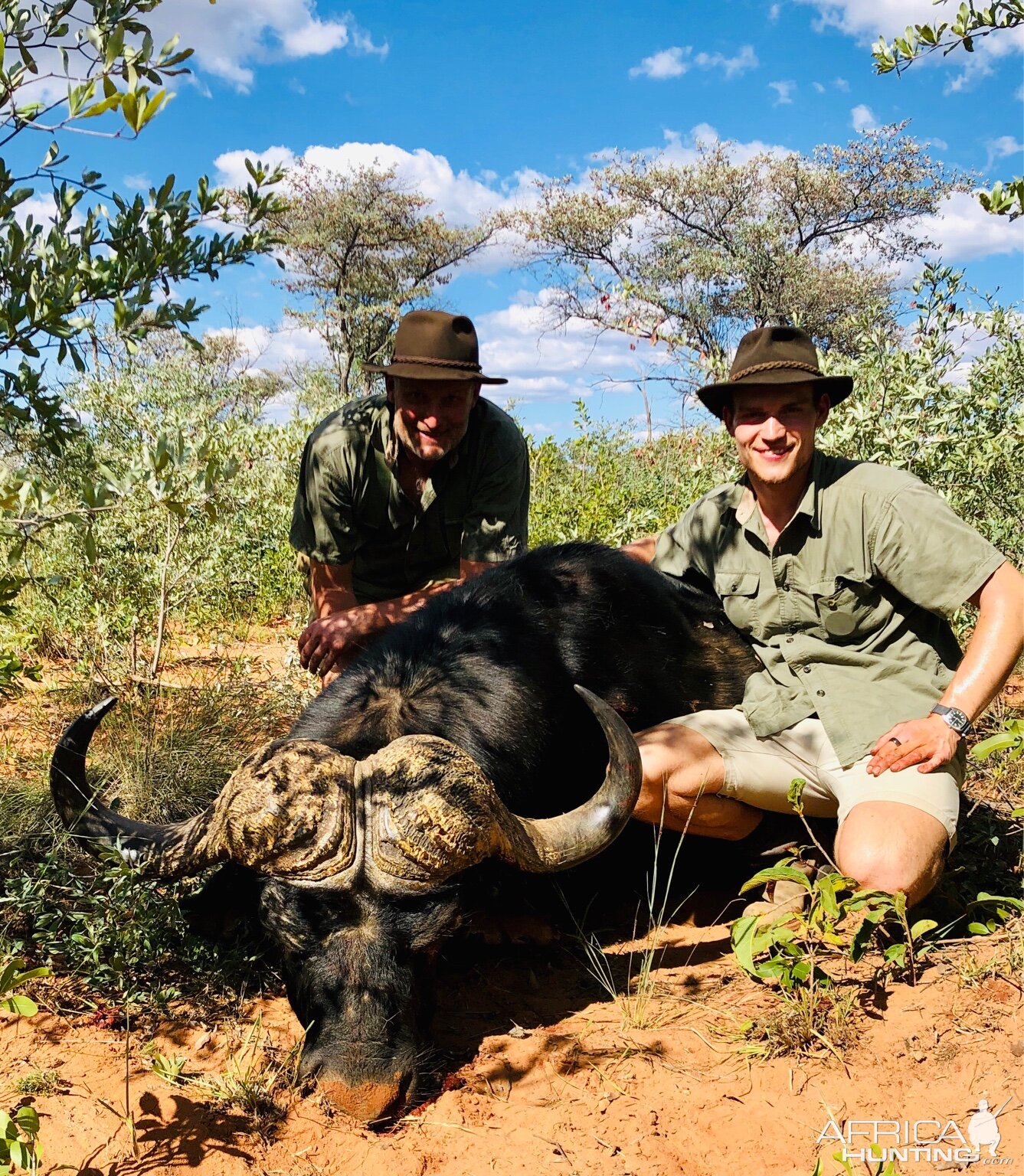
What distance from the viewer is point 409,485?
513 cm

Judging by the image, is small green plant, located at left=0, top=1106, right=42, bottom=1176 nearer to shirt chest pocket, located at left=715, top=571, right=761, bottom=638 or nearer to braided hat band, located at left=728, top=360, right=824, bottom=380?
shirt chest pocket, located at left=715, top=571, right=761, bottom=638

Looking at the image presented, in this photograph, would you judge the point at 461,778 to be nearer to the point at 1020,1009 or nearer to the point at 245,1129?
the point at 245,1129

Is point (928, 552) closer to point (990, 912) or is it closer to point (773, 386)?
point (773, 386)

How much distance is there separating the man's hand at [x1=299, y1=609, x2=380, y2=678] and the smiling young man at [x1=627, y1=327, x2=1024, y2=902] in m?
1.39

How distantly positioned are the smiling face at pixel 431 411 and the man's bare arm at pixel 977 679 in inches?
91.3

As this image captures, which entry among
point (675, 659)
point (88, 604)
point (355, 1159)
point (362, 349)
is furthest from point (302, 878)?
point (362, 349)

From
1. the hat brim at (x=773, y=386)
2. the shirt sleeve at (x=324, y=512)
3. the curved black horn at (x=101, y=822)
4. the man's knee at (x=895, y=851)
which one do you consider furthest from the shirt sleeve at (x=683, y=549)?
the curved black horn at (x=101, y=822)

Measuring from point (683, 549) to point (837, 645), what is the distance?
824mm

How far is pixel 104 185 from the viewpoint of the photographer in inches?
124

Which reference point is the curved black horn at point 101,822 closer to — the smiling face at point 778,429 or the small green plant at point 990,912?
the smiling face at point 778,429

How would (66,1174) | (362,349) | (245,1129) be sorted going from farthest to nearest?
(362,349)
(245,1129)
(66,1174)

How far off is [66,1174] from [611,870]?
2.17m

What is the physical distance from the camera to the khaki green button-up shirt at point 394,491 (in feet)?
16.5

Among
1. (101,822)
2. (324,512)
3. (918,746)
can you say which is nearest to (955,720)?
(918,746)
